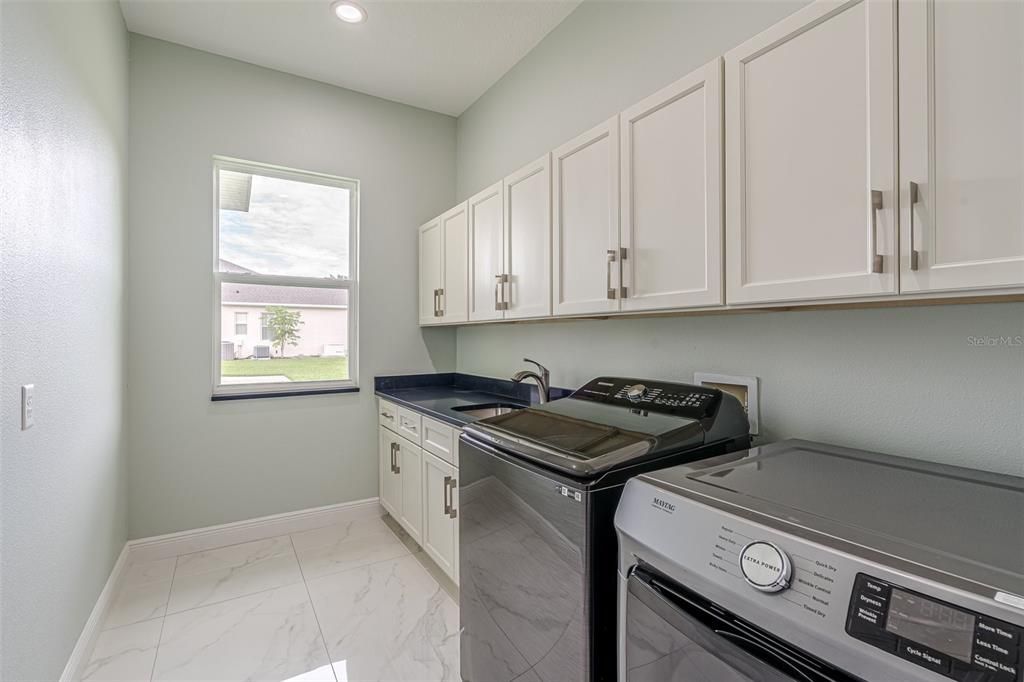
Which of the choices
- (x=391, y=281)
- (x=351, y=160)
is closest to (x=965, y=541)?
(x=391, y=281)

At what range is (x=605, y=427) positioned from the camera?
1418 mm

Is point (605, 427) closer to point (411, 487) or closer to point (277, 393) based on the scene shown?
point (411, 487)

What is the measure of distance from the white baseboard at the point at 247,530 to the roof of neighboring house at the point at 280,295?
1333 millimetres

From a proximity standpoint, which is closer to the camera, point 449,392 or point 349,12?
point 349,12

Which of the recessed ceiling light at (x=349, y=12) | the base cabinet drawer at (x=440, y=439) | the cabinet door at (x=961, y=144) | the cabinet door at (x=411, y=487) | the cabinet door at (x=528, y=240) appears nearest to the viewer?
the cabinet door at (x=961, y=144)

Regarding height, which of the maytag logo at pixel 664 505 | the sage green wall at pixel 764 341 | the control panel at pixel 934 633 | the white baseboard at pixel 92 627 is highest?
the sage green wall at pixel 764 341

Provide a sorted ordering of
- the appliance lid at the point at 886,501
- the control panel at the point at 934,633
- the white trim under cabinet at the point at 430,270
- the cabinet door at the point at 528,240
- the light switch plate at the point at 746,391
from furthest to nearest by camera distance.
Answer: the white trim under cabinet at the point at 430,270
the cabinet door at the point at 528,240
the light switch plate at the point at 746,391
the appliance lid at the point at 886,501
the control panel at the point at 934,633

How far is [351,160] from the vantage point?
319 cm

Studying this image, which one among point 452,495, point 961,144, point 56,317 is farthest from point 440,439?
point 961,144

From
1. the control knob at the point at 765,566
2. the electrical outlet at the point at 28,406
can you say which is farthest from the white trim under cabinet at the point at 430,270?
the control knob at the point at 765,566

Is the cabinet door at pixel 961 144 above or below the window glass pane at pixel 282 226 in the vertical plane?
below

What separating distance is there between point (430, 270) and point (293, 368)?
109 centimetres

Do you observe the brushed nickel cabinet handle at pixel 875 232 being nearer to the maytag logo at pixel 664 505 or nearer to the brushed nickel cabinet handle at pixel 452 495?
the maytag logo at pixel 664 505

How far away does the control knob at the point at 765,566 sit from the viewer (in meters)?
0.75
